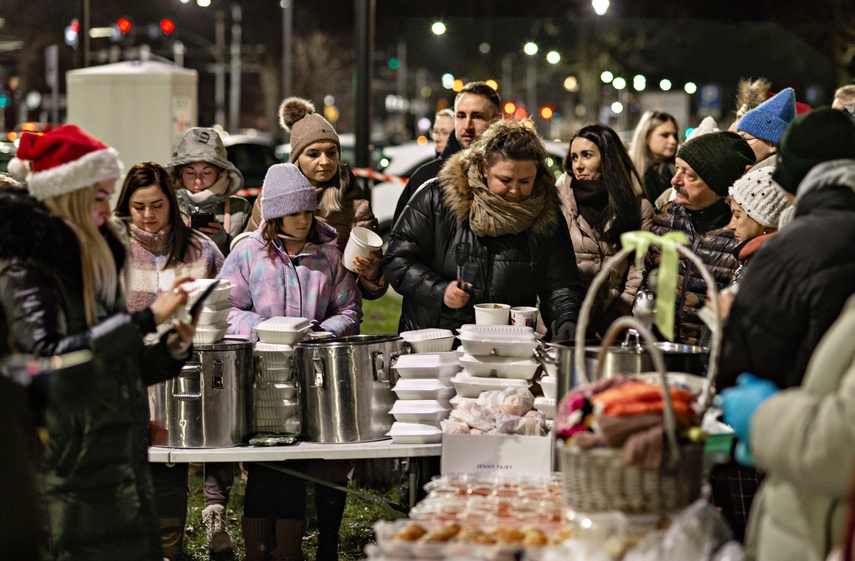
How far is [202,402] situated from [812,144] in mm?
2755

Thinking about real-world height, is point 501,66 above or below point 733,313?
above

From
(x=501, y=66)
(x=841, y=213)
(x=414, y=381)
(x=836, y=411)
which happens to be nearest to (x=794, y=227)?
(x=841, y=213)

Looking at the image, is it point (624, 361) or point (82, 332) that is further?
point (624, 361)

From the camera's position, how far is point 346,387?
16.0 feet

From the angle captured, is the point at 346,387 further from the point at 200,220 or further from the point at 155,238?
the point at 200,220

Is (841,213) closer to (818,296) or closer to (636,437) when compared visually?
(818,296)


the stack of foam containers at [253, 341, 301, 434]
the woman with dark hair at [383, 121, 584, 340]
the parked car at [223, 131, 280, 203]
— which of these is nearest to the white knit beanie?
the woman with dark hair at [383, 121, 584, 340]

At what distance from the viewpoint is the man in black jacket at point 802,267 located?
315 centimetres

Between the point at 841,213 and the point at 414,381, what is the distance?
214 cm

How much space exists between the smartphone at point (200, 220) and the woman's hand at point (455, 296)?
79.4 inches

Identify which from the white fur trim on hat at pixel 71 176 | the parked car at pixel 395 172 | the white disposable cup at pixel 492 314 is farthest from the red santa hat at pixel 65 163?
the parked car at pixel 395 172

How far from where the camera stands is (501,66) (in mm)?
62219

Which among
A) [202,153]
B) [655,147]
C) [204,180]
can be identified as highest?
[655,147]

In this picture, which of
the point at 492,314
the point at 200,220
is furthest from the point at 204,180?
the point at 492,314
